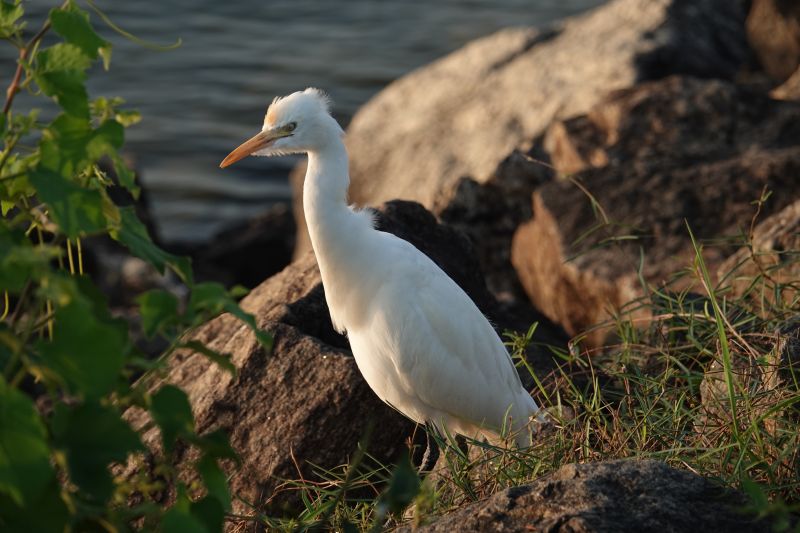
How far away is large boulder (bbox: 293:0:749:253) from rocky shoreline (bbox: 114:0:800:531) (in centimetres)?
2

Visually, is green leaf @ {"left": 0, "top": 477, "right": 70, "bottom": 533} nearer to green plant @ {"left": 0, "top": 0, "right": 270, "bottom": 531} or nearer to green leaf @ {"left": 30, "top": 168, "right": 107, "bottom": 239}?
green plant @ {"left": 0, "top": 0, "right": 270, "bottom": 531}

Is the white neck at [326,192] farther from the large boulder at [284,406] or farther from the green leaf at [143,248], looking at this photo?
the green leaf at [143,248]

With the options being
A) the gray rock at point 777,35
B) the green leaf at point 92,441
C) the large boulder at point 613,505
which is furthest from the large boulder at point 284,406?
the gray rock at point 777,35

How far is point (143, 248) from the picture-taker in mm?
1901

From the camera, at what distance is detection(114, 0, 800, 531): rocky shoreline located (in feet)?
10.9

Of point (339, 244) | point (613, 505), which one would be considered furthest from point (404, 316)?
point (613, 505)

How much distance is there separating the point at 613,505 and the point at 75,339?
44.3 inches

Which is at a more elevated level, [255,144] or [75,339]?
[75,339]

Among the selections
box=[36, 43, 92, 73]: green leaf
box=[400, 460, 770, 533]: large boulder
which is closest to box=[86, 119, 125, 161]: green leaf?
box=[36, 43, 92, 73]: green leaf

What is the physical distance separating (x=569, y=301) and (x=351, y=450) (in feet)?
6.35

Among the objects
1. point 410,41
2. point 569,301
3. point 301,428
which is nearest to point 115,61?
point 410,41

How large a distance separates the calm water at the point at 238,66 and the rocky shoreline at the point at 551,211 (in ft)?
5.93

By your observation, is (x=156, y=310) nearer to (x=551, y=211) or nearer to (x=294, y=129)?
(x=294, y=129)

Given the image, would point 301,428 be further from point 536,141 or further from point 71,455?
point 536,141
